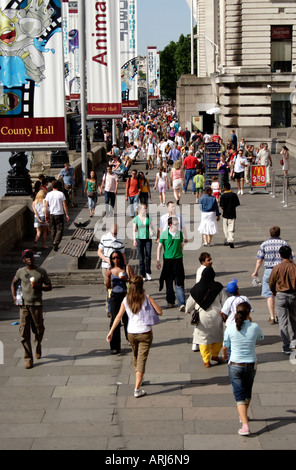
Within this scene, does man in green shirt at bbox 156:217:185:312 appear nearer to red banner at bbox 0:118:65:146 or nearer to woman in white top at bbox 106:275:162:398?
woman in white top at bbox 106:275:162:398

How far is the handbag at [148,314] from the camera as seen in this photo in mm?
10180

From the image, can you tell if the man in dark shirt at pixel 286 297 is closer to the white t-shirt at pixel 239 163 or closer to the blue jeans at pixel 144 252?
the blue jeans at pixel 144 252

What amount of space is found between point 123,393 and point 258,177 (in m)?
19.3

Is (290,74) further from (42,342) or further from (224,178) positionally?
(42,342)

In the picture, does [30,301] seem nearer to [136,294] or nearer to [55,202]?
[136,294]

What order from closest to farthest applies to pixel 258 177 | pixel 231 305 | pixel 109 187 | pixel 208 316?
pixel 231 305 < pixel 208 316 < pixel 109 187 < pixel 258 177

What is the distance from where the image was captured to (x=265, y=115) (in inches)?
1751

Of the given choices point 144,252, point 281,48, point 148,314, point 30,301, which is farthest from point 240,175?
point 281,48

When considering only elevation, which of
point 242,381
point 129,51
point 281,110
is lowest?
point 242,381

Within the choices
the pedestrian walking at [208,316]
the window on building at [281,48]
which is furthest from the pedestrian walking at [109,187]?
the window on building at [281,48]

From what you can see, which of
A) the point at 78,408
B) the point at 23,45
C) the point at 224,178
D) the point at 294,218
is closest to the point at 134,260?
the point at 23,45

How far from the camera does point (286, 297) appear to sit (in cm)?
1166

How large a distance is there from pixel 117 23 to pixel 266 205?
735 centimetres

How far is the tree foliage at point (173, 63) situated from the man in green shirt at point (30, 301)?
12896 cm
